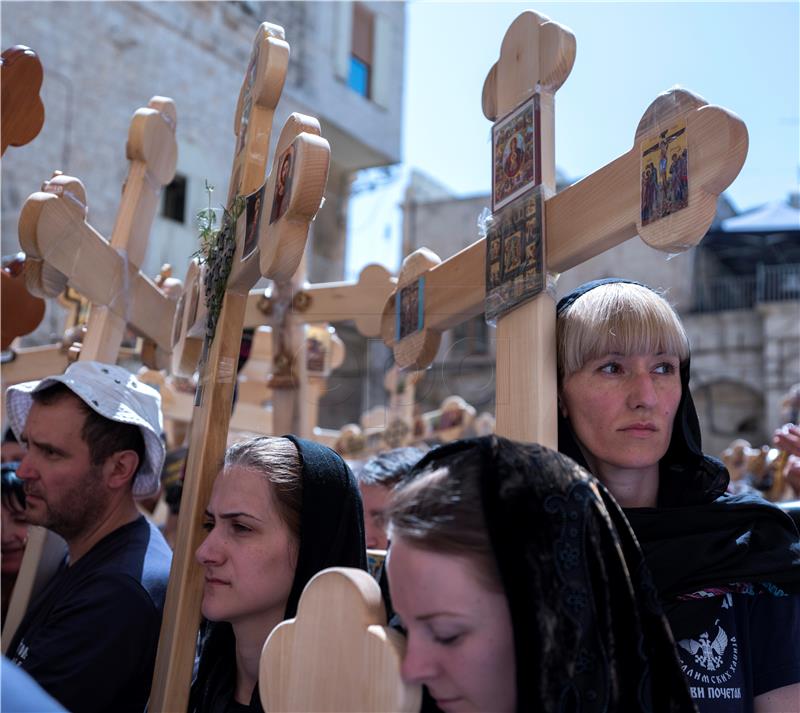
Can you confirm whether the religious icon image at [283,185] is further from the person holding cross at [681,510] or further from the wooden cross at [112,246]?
the wooden cross at [112,246]

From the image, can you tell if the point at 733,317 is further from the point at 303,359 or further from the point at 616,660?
the point at 616,660

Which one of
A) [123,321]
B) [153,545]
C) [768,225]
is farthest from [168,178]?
[768,225]

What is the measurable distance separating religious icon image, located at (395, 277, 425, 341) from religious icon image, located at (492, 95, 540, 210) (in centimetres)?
36

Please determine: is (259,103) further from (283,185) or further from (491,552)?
(491,552)

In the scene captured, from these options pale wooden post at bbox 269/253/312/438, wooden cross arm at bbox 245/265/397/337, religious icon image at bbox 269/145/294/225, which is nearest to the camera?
religious icon image at bbox 269/145/294/225

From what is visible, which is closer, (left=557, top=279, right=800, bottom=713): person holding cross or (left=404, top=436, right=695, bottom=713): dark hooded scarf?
(left=404, top=436, right=695, bottom=713): dark hooded scarf

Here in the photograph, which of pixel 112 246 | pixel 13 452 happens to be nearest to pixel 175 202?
pixel 13 452

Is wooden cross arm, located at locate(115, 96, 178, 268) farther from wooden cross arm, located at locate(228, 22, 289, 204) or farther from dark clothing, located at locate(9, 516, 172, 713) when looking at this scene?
dark clothing, located at locate(9, 516, 172, 713)

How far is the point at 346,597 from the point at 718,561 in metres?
0.73

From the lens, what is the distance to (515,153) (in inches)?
71.7

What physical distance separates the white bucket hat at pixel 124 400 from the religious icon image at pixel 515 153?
3.74 feet

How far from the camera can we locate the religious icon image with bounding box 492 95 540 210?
1.76 metres

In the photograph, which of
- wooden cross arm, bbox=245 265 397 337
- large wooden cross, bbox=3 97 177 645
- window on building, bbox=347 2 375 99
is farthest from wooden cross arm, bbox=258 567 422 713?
window on building, bbox=347 2 375 99

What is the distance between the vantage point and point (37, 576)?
2.69m
